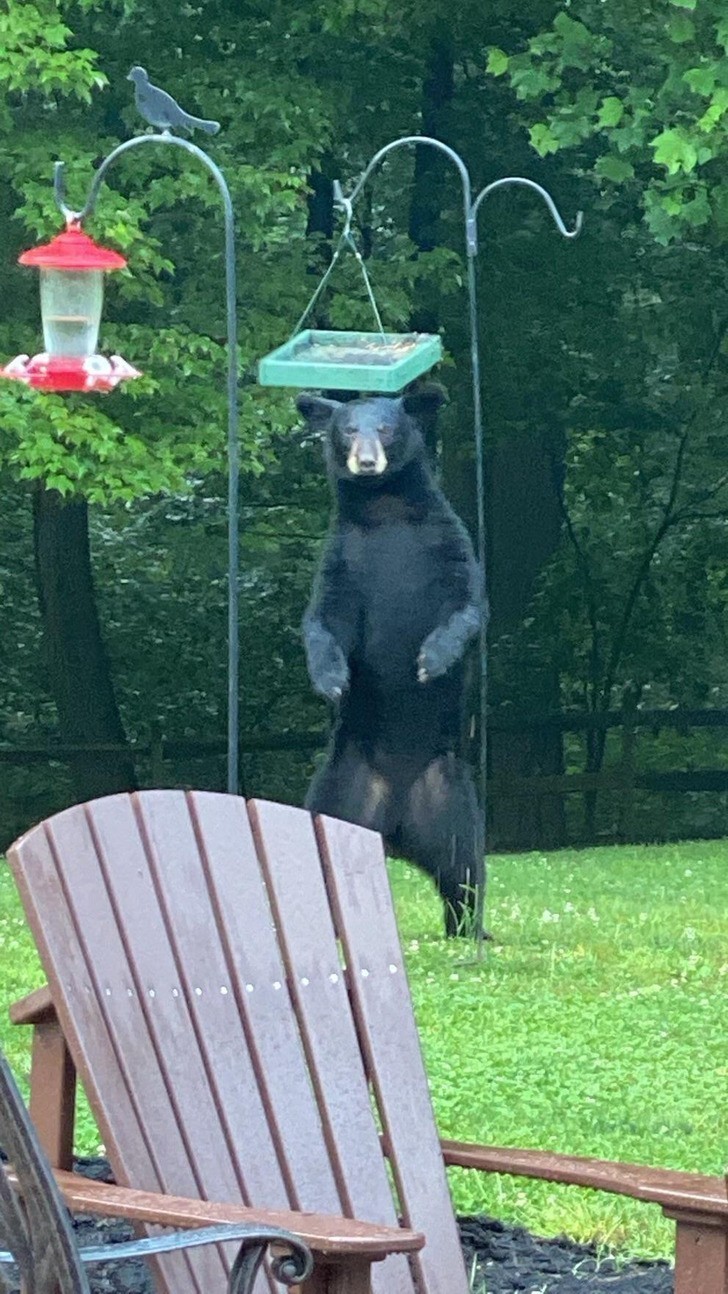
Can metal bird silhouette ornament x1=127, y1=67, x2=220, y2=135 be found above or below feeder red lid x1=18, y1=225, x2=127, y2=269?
above

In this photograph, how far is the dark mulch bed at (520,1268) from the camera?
3969mm

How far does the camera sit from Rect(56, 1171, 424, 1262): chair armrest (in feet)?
8.23

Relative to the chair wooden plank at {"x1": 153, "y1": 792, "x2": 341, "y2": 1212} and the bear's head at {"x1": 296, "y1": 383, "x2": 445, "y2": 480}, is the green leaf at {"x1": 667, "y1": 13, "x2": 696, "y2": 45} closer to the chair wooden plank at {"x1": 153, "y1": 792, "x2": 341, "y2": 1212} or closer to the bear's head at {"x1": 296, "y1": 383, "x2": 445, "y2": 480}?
the bear's head at {"x1": 296, "y1": 383, "x2": 445, "y2": 480}

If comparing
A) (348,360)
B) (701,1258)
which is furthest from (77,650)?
(701,1258)

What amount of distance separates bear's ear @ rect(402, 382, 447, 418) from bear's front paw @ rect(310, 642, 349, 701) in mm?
1163

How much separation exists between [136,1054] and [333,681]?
16.6 ft

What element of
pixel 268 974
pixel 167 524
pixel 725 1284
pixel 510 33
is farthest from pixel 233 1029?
pixel 167 524

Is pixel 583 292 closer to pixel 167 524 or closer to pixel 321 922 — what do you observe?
pixel 167 524

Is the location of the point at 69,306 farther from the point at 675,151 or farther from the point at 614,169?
the point at 614,169

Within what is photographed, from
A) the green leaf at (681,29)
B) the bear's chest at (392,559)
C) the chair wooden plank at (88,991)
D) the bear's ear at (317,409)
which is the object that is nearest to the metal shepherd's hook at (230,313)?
the chair wooden plank at (88,991)

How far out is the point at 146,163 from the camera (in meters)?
13.0

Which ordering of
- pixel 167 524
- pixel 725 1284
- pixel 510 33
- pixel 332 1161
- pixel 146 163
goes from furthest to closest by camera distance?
pixel 167 524 → pixel 510 33 → pixel 146 163 → pixel 332 1161 → pixel 725 1284

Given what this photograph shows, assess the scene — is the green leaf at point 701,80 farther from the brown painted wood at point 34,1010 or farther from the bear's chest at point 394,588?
the brown painted wood at point 34,1010

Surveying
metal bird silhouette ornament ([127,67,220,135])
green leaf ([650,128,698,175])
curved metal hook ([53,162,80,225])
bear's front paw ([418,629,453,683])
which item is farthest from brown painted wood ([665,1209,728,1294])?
green leaf ([650,128,698,175])
